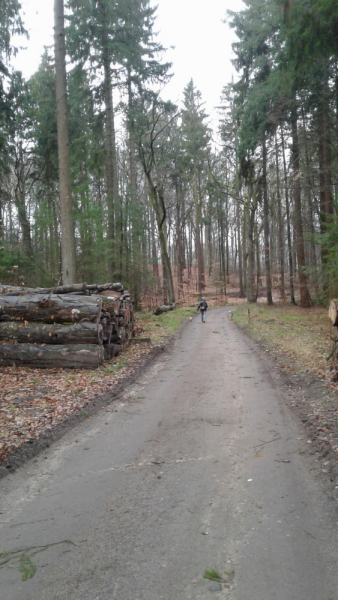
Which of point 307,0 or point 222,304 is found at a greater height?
point 307,0

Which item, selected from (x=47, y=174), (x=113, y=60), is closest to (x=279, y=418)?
(x=113, y=60)

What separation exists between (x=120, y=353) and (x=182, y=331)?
6.84m

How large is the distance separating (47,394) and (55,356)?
226 cm

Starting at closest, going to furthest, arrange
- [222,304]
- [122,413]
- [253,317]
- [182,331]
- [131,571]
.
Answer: [131,571], [122,413], [182,331], [253,317], [222,304]

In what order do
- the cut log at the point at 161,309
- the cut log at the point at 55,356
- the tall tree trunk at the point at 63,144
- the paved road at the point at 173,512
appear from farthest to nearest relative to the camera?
1. the cut log at the point at 161,309
2. the tall tree trunk at the point at 63,144
3. the cut log at the point at 55,356
4. the paved road at the point at 173,512

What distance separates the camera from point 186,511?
151 inches

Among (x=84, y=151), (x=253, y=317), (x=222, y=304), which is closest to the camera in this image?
(x=84, y=151)

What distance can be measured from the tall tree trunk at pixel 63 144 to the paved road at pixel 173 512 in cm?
910

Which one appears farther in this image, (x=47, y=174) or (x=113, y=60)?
(x=47, y=174)

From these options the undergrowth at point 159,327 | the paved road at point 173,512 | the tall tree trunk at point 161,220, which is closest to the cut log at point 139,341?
the undergrowth at point 159,327

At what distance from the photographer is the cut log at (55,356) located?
10148mm

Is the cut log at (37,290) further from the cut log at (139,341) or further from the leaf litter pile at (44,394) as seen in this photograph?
the cut log at (139,341)

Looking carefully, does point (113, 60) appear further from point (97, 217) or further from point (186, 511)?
point (186, 511)

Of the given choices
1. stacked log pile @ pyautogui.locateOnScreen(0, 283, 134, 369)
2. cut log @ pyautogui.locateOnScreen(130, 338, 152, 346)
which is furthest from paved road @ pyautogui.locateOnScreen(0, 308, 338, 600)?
cut log @ pyautogui.locateOnScreen(130, 338, 152, 346)
